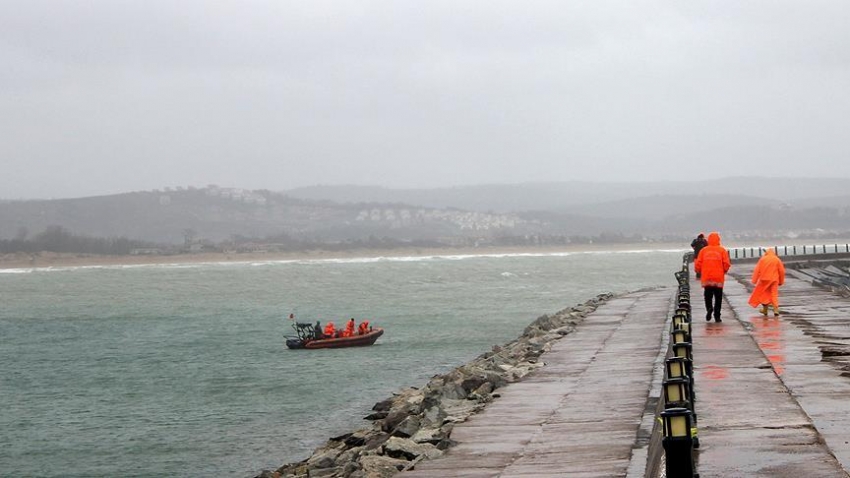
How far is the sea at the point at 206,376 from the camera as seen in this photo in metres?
22.9

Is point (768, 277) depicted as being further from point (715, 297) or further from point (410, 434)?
point (410, 434)

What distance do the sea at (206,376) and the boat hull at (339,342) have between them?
44cm

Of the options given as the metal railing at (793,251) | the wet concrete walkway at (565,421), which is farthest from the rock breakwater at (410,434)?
the metal railing at (793,251)

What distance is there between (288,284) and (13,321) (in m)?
47.8

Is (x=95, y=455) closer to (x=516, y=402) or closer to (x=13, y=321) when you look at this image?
(x=516, y=402)

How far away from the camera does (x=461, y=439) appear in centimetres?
1238

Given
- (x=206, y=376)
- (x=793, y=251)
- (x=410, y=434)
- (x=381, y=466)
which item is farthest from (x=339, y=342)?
(x=793, y=251)

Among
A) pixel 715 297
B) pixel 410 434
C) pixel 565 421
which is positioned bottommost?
pixel 410 434

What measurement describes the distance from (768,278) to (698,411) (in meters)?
11.4

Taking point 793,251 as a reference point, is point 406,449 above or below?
below

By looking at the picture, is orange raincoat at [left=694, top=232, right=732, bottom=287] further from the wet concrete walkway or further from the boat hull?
the boat hull

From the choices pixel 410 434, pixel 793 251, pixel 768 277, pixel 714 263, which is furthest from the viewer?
pixel 793 251

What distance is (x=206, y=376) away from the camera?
117 ft

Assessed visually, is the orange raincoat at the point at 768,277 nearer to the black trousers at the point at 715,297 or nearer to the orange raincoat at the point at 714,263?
the black trousers at the point at 715,297
